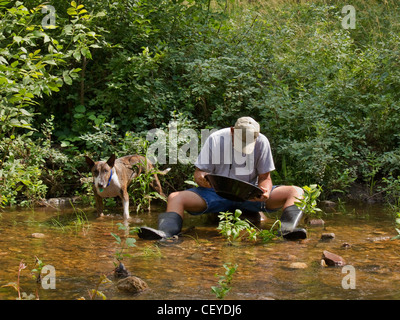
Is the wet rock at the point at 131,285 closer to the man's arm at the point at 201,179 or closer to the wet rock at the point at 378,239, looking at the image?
the man's arm at the point at 201,179

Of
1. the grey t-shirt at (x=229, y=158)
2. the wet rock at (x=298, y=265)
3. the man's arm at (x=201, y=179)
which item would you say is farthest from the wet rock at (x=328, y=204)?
the wet rock at (x=298, y=265)

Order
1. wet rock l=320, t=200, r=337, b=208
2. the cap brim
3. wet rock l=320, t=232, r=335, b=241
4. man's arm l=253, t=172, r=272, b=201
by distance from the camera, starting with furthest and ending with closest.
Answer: wet rock l=320, t=200, r=337, b=208 → the cap brim → man's arm l=253, t=172, r=272, b=201 → wet rock l=320, t=232, r=335, b=241

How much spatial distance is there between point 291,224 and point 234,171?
2.86ft

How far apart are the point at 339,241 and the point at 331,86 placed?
3.42 metres

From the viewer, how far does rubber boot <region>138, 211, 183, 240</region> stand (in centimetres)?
525

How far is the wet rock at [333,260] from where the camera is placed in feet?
14.2

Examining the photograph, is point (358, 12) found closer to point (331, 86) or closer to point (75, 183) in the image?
point (331, 86)

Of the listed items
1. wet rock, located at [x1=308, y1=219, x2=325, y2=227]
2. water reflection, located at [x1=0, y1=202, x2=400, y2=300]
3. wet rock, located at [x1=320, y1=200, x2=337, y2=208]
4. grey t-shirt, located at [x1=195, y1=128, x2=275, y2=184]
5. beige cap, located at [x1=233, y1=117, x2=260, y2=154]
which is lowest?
water reflection, located at [x1=0, y1=202, x2=400, y2=300]

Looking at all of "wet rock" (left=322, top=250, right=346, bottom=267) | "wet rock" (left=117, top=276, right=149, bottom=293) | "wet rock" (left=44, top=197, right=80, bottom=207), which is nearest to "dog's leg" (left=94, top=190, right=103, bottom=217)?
"wet rock" (left=44, top=197, right=80, bottom=207)

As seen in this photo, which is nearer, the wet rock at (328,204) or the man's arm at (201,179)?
the man's arm at (201,179)

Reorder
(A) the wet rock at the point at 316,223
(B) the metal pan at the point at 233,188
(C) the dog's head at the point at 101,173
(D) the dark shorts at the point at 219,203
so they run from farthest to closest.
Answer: (C) the dog's head at the point at 101,173, (A) the wet rock at the point at 316,223, (D) the dark shorts at the point at 219,203, (B) the metal pan at the point at 233,188

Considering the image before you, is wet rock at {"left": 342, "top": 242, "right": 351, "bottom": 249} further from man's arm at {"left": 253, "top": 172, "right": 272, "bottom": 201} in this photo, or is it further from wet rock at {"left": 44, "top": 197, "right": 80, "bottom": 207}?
wet rock at {"left": 44, "top": 197, "right": 80, "bottom": 207}

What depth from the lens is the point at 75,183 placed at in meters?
7.94

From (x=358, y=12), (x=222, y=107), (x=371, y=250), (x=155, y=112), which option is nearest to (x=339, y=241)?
(x=371, y=250)
